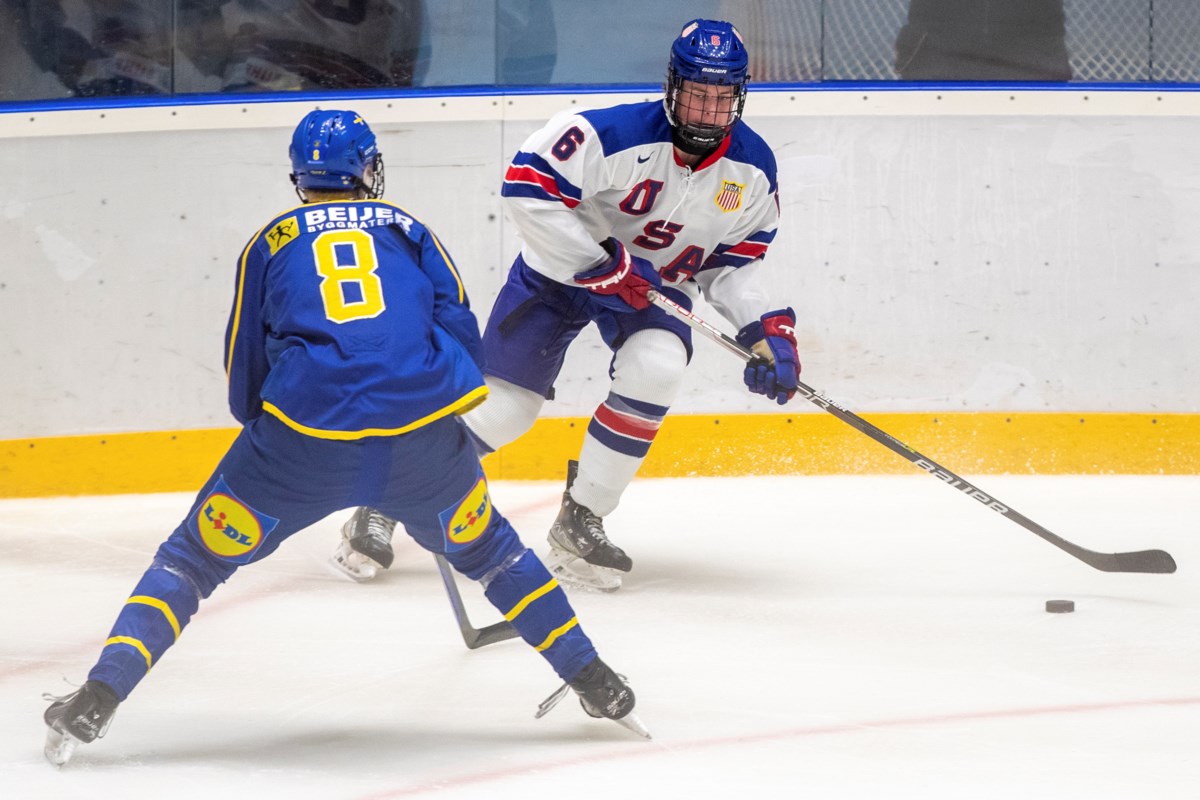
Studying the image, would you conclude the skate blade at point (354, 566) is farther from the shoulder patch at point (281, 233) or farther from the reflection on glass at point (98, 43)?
the reflection on glass at point (98, 43)

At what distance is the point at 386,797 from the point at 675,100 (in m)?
1.55

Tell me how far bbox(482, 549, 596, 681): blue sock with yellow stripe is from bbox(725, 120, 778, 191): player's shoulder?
1289 mm

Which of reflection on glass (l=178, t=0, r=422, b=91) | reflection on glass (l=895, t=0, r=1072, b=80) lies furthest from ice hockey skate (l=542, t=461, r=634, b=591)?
reflection on glass (l=895, t=0, r=1072, b=80)

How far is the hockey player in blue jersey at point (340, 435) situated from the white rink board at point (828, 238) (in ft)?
7.95

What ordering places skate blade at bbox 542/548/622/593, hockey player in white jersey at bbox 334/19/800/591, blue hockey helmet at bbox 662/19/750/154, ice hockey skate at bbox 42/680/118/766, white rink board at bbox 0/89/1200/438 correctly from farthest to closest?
white rink board at bbox 0/89/1200/438
skate blade at bbox 542/548/622/593
hockey player in white jersey at bbox 334/19/800/591
blue hockey helmet at bbox 662/19/750/154
ice hockey skate at bbox 42/680/118/766

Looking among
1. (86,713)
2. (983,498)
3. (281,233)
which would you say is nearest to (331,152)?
(281,233)

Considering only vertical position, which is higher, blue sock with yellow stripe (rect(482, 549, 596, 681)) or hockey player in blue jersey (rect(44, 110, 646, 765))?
hockey player in blue jersey (rect(44, 110, 646, 765))

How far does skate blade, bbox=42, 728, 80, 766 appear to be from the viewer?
5.77ft

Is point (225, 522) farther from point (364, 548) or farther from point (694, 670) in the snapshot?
point (364, 548)

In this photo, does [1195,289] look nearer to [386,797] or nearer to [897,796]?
[897,796]

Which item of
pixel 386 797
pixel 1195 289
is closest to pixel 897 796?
pixel 386 797

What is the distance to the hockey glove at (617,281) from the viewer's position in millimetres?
2803

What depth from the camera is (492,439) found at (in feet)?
9.89

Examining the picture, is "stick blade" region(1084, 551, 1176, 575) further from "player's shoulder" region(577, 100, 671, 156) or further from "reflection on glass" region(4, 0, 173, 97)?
"reflection on glass" region(4, 0, 173, 97)
